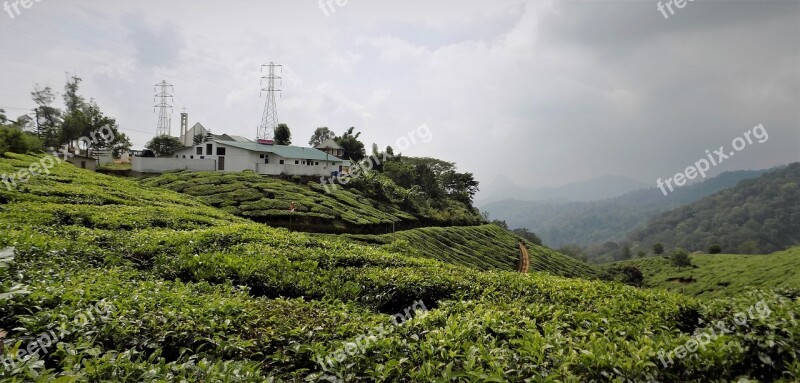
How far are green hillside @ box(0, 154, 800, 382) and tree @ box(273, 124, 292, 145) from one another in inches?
2362

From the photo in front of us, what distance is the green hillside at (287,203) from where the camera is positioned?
2833cm

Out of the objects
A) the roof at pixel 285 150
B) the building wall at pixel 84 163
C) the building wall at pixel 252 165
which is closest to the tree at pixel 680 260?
the roof at pixel 285 150

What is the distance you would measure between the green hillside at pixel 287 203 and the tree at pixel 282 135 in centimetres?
2717

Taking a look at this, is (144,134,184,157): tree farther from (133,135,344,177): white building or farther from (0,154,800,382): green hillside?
(0,154,800,382): green hillside

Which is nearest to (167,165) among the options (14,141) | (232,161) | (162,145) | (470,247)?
(232,161)

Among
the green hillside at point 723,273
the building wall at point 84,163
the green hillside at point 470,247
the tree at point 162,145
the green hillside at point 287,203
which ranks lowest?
the green hillside at point 723,273

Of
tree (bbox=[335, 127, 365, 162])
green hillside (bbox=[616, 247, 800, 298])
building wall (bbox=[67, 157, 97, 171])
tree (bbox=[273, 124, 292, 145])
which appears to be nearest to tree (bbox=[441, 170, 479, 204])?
tree (bbox=[335, 127, 365, 162])

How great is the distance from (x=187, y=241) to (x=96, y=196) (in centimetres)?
1175

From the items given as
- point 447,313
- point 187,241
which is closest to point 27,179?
point 187,241

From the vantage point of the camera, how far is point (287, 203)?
30.3m

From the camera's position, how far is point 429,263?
10562 millimetres

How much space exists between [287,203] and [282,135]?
40.3 meters

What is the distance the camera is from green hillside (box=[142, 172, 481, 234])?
1115 inches

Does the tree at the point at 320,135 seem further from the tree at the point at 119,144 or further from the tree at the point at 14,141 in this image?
the tree at the point at 14,141
